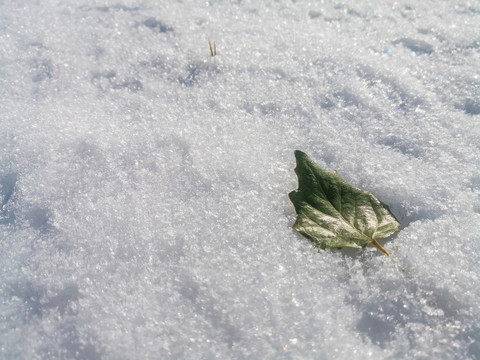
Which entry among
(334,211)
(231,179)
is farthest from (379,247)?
(231,179)

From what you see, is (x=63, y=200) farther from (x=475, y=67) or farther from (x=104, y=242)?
(x=475, y=67)

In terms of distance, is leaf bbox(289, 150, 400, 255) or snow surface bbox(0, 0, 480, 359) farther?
leaf bbox(289, 150, 400, 255)

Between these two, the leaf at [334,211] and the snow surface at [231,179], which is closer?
the snow surface at [231,179]

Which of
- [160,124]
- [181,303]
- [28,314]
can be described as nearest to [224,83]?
[160,124]
